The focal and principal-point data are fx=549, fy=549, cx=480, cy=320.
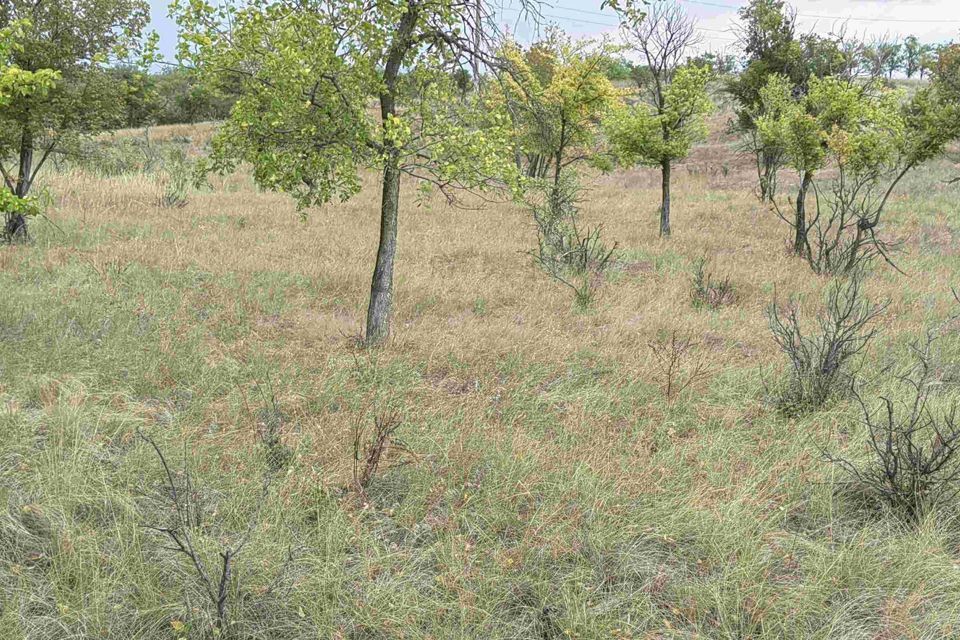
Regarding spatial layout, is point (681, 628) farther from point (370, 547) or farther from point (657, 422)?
point (657, 422)

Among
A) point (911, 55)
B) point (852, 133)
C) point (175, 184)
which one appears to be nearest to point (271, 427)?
point (852, 133)

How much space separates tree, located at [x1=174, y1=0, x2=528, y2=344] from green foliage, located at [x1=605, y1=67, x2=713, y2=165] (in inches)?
466

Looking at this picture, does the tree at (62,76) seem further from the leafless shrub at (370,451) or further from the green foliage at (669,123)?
the green foliage at (669,123)

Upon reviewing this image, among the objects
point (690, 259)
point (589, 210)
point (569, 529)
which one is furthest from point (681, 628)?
point (589, 210)

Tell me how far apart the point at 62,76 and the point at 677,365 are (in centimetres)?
1230

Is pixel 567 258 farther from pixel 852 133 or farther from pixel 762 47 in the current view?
pixel 762 47

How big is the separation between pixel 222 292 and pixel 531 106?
18.9ft

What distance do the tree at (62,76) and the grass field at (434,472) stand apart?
263 centimetres

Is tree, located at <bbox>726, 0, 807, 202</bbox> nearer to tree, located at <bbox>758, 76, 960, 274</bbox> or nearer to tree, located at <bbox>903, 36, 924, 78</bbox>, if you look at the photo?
tree, located at <bbox>758, 76, 960, 274</bbox>

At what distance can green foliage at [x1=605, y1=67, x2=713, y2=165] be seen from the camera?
54.1 feet

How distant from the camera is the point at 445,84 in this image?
678 cm

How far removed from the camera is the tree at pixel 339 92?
18.9ft

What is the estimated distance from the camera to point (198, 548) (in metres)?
3.19

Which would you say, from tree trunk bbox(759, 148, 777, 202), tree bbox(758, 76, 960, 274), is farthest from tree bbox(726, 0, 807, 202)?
tree bbox(758, 76, 960, 274)
